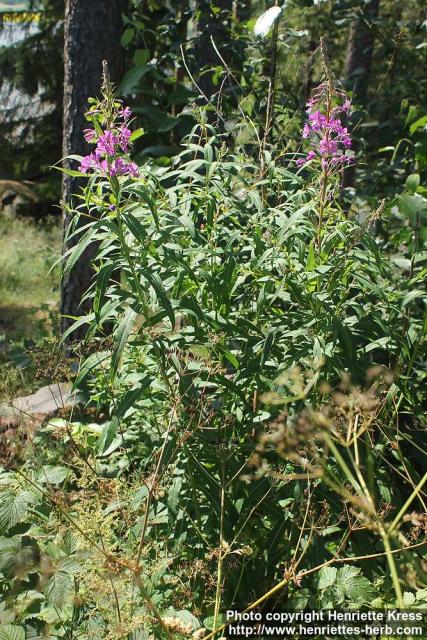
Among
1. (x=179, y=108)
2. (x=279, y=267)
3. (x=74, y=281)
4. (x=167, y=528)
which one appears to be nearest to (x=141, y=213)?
(x=279, y=267)

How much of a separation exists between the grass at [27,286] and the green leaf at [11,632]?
268 centimetres

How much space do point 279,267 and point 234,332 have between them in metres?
0.30

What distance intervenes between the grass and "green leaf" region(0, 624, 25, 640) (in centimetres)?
268

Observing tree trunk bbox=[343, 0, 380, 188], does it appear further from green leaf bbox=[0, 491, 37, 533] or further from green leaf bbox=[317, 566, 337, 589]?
green leaf bbox=[0, 491, 37, 533]

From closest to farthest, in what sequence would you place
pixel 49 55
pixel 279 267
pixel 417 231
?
pixel 279 267 → pixel 417 231 → pixel 49 55

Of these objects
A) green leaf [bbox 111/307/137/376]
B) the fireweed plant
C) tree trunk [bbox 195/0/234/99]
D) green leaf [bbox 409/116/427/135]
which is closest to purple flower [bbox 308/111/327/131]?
the fireweed plant

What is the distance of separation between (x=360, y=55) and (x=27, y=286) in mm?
4431

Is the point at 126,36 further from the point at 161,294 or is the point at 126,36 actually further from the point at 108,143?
the point at 161,294

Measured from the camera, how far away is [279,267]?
9.48ft

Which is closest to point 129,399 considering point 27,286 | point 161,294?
point 161,294

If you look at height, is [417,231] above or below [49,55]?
below

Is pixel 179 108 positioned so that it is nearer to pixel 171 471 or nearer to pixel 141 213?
pixel 141 213

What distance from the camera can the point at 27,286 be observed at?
898 centimetres

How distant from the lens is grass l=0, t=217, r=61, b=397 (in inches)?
259
